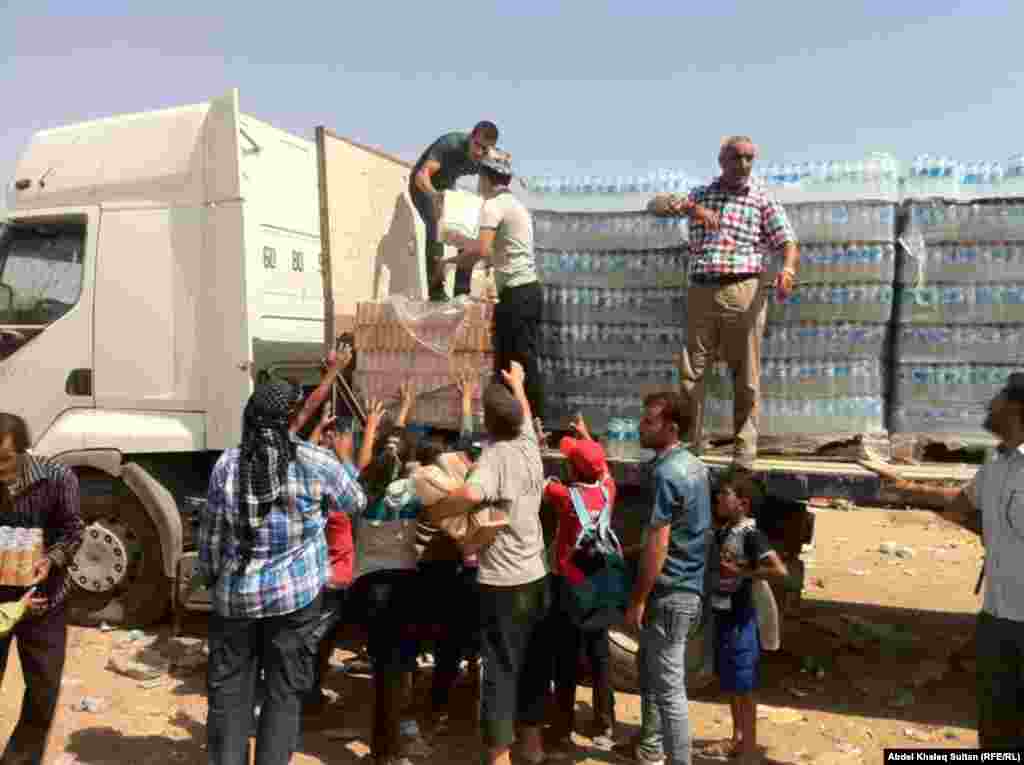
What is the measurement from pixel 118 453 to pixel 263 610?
3142 mm

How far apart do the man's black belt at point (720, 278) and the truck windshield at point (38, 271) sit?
4.21 metres

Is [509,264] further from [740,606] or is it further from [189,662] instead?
[189,662]

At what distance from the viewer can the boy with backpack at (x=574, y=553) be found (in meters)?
4.23

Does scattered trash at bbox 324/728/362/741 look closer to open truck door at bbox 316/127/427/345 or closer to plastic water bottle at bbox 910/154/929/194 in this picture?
open truck door at bbox 316/127/427/345

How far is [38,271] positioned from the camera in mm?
6277

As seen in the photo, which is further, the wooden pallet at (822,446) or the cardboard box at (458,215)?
the cardboard box at (458,215)

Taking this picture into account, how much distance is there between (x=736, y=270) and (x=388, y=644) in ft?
8.43

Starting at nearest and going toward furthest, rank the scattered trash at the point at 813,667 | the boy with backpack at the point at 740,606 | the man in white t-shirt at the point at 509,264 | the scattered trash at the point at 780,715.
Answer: the boy with backpack at the point at 740,606 < the scattered trash at the point at 780,715 < the man in white t-shirt at the point at 509,264 < the scattered trash at the point at 813,667

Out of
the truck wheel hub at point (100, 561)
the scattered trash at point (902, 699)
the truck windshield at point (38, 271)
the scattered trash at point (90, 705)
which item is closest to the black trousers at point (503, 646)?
the scattered trash at point (90, 705)

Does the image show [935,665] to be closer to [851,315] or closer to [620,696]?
[620,696]

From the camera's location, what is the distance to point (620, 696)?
529cm

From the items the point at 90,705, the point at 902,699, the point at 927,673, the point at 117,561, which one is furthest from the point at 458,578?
the point at 927,673

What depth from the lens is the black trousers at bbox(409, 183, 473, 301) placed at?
245 inches

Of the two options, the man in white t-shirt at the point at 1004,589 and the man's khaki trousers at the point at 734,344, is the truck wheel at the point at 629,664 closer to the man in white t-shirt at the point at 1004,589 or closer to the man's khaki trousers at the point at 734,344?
the man's khaki trousers at the point at 734,344
